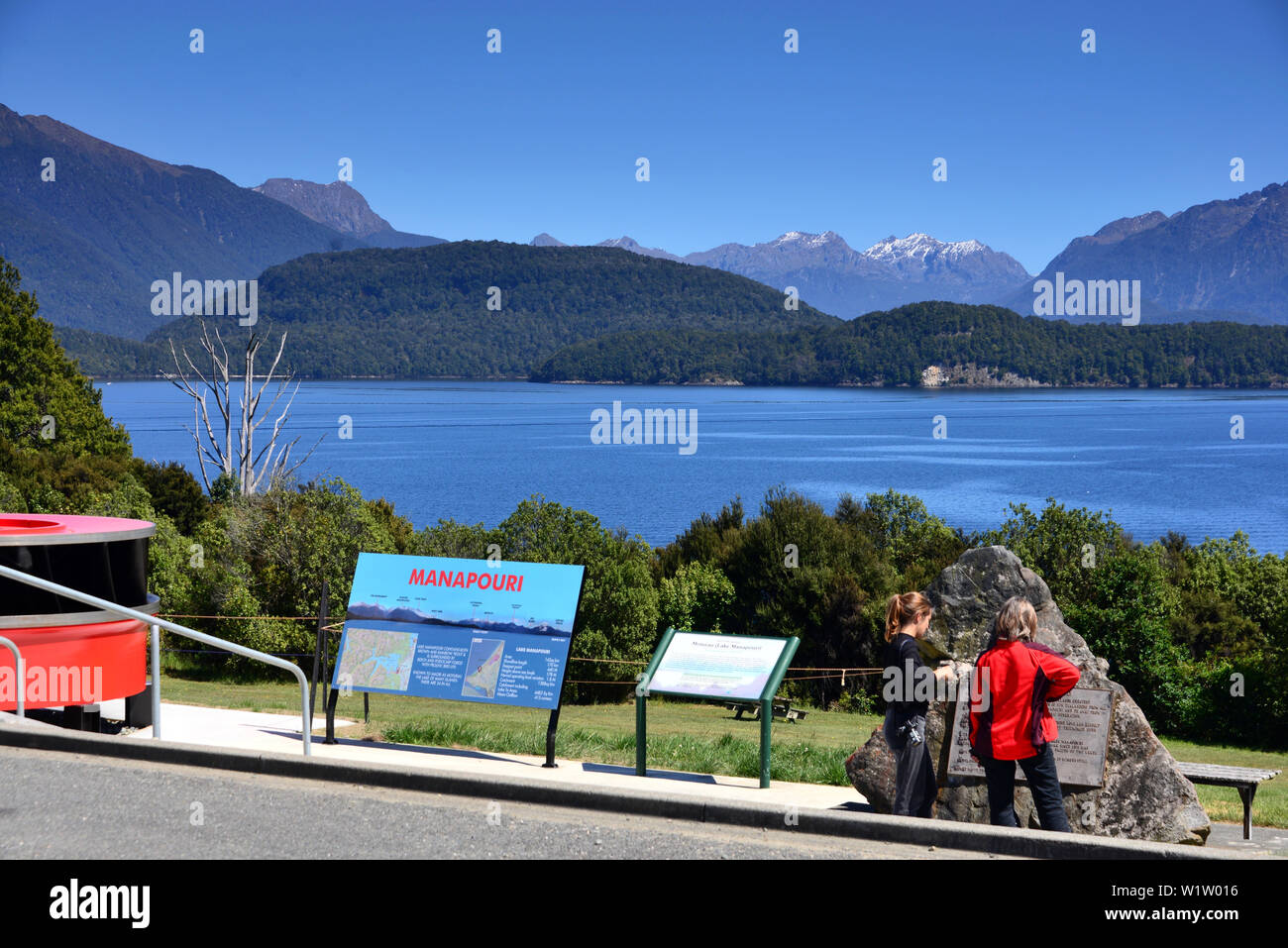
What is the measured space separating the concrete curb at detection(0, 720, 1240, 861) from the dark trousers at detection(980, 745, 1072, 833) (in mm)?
317

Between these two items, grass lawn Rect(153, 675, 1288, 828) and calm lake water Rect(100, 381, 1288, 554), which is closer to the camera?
grass lawn Rect(153, 675, 1288, 828)

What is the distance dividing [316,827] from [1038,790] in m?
4.31

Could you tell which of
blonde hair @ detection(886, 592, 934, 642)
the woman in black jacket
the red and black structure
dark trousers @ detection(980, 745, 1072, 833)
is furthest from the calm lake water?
dark trousers @ detection(980, 745, 1072, 833)

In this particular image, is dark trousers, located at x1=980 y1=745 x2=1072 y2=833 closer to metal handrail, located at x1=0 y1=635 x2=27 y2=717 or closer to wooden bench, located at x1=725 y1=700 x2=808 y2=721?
metal handrail, located at x1=0 y1=635 x2=27 y2=717

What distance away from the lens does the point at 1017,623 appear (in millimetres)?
6875

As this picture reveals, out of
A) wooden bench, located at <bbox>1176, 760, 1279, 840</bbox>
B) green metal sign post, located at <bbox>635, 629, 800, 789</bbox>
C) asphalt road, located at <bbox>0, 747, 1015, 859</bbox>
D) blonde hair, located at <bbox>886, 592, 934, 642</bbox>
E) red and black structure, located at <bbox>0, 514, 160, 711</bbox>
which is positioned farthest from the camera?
red and black structure, located at <bbox>0, 514, 160, 711</bbox>

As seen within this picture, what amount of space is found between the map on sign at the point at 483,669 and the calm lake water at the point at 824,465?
5906 cm

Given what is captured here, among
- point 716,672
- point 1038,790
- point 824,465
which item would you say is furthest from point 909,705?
point 824,465

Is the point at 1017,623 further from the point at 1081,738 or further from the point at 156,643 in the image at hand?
the point at 156,643

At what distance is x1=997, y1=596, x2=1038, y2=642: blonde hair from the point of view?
22.5ft

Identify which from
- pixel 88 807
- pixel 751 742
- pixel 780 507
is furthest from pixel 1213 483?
pixel 88 807

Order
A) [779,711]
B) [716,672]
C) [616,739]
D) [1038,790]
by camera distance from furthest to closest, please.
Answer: [779,711], [616,739], [716,672], [1038,790]

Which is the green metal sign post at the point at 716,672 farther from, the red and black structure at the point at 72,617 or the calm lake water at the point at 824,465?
the calm lake water at the point at 824,465
